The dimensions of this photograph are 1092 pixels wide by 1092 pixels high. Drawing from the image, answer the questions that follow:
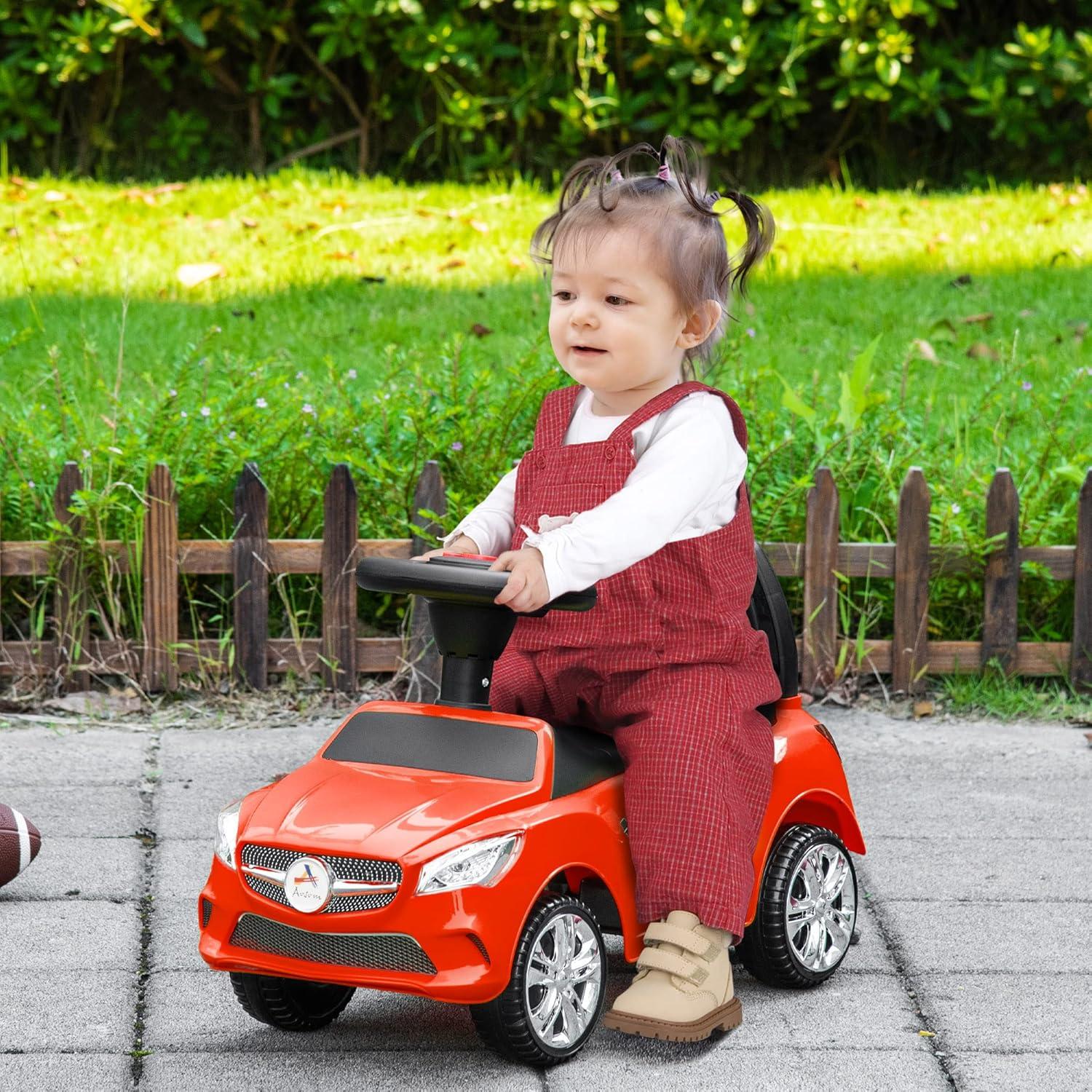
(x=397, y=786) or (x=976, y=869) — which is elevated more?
(x=397, y=786)

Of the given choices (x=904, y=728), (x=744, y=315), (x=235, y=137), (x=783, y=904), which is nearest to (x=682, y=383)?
(x=783, y=904)

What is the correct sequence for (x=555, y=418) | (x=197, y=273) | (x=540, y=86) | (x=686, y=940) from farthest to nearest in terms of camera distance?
(x=540, y=86) < (x=197, y=273) < (x=555, y=418) < (x=686, y=940)

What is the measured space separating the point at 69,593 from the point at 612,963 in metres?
2.00

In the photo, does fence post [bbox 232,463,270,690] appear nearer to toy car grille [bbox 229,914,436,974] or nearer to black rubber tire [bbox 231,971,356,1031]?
black rubber tire [bbox 231,971,356,1031]

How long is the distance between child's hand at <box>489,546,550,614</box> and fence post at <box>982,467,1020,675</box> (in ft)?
7.07

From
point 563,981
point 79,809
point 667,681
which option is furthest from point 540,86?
point 563,981

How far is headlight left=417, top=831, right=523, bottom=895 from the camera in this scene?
216 cm

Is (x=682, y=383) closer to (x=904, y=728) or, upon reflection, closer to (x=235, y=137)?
(x=904, y=728)

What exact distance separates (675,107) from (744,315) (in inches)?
125

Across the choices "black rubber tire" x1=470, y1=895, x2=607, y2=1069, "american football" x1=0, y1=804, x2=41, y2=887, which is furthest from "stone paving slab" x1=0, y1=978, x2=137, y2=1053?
"black rubber tire" x1=470, y1=895, x2=607, y2=1069

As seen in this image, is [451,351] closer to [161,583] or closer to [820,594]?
[161,583]

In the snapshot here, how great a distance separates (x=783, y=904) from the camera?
2.58 meters

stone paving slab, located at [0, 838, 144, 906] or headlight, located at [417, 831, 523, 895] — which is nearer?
headlight, located at [417, 831, 523, 895]

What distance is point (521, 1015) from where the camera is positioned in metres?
2.23
